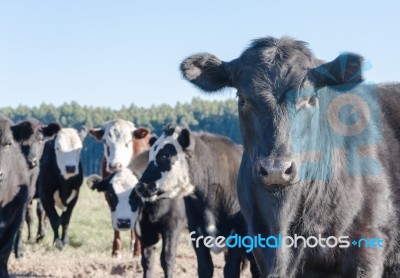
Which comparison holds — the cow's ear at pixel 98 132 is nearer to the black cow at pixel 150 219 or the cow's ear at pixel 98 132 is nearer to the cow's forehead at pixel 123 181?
the cow's forehead at pixel 123 181

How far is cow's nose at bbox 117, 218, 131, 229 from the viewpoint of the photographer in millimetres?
8945

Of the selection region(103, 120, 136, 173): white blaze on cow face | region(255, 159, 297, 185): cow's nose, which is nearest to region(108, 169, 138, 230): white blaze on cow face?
region(103, 120, 136, 173): white blaze on cow face

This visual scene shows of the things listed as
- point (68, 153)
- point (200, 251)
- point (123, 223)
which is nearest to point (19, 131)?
point (123, 223)

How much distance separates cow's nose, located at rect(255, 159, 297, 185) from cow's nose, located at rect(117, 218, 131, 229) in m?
5.55

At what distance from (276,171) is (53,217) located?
9494mm

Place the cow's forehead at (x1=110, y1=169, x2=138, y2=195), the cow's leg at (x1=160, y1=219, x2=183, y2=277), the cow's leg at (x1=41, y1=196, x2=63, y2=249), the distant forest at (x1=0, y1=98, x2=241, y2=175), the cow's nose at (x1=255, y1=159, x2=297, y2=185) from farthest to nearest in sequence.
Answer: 1. the distant forest at (x1=0, y1=98, x2=241, y2=175)
2. the cow's leg at (x1=41, y1=196, x2=63, y2=249)
3. the cow's forehead at (x1=110, y1=169, x2=138, y2=195)
4. the cow's leg at (x1=160, y1=219, x2=183, y2=277)
5. the cow's nose at (x1=255, y1=159, x2=297, y2=185)

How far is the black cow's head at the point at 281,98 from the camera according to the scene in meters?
3.64

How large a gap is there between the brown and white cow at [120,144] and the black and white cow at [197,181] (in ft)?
11.0

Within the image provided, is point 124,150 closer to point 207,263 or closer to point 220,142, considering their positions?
point 220,142

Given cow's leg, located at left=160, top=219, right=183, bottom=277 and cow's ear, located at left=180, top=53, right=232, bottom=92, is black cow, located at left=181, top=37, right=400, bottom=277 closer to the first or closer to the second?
cow's ear, located at left=180, top=53, right=232, bottom=92

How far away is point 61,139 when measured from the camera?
537 inches

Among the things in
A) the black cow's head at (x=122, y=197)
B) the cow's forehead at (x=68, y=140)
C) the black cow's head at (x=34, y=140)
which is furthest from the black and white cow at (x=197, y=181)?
the cow's forehead at (x=68, y=140)

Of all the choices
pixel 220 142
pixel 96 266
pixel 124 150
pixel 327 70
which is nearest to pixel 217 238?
pixel 220 142

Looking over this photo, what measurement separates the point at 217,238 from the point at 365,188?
3.23 metres
